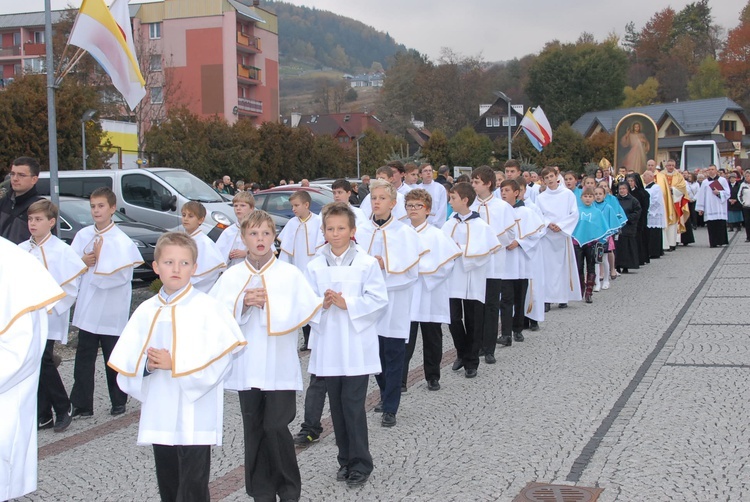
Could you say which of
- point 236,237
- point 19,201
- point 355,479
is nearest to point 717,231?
point 236,237

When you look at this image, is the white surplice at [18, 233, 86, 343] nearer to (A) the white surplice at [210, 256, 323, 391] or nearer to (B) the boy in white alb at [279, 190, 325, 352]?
(A) the white surplice at [210, 256, 323, 391]

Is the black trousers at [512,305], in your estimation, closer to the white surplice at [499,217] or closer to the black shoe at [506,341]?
the black shoe at [506,341]

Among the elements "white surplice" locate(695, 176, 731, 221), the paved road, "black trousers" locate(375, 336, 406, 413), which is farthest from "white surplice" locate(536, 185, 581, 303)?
"white surplice" locate(695, 176, 731, 221)

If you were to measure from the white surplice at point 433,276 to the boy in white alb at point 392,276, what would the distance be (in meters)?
0.50

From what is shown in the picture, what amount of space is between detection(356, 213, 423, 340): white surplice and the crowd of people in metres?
0.01

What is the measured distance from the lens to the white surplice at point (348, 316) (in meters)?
5.55

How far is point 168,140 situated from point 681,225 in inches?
826

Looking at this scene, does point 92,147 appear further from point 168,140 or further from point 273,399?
point 273,399

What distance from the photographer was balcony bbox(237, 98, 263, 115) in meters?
66.8

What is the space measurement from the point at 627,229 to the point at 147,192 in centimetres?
926

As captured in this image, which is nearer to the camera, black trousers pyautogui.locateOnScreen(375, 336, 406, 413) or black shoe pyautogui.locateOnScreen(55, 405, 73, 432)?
black trousers pyautogui.locateOnScreen(375, 336, 406, 413)

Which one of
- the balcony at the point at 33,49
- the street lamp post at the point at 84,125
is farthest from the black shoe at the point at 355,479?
the balcony at the point at 33,49

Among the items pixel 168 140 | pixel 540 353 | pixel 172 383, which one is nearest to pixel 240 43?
pixel 168 140

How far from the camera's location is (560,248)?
1268 cm
